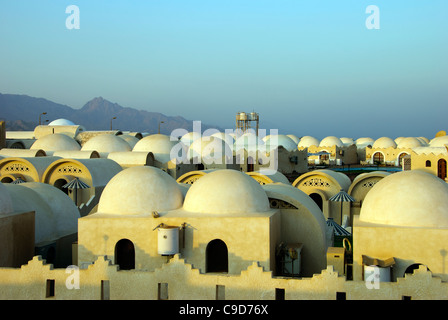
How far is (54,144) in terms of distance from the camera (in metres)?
33.5

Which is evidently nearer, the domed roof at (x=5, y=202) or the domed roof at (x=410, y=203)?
the domed roof at (x=410, y=203)

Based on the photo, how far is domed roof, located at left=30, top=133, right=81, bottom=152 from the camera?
108ft

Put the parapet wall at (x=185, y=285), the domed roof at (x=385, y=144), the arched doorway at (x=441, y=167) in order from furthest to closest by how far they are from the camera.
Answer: the domed roof at (x=385, y=144) < the arched doorway at (x=441, y=167) < the parapet wall at (x=185, y=285)

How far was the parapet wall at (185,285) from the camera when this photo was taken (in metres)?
10.9

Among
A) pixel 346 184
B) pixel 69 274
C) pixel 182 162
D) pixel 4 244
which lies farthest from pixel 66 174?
pixel 346 184

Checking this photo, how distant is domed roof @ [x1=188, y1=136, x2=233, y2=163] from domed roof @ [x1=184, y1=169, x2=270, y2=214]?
1545 centimetres

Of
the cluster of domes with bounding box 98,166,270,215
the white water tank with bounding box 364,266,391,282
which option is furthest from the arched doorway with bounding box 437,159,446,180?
the white water tank with bounding box 364,266,391,282

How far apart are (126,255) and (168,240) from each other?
1.77 metres

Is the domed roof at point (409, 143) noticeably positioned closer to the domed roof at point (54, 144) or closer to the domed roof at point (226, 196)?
the domed roof at point (54, 144)

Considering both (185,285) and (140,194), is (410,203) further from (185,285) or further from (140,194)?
(140,194)

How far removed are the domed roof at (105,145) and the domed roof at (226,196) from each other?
793 inches

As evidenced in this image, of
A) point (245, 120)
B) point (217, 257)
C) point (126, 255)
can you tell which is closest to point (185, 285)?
point (217, 257)

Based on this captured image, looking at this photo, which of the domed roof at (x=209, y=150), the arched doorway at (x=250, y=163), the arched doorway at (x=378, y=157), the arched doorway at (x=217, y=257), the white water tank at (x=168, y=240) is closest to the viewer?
the white water tank at (x=168, y=240)

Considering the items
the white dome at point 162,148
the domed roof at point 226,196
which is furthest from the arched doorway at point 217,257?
the white dome at point 162,148
